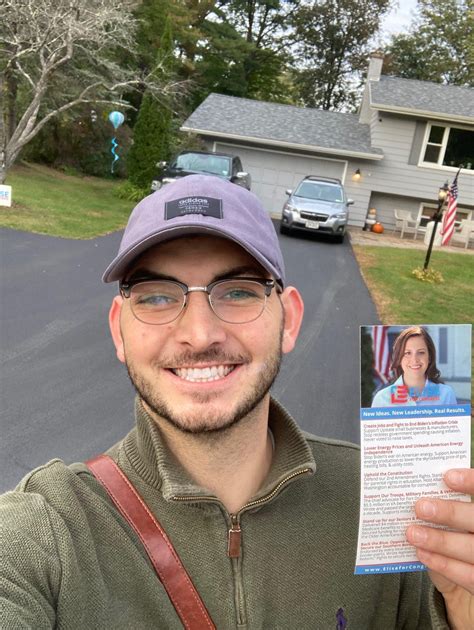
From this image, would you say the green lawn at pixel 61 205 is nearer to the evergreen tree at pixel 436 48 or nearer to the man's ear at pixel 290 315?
the man's ear at pixel 290 315

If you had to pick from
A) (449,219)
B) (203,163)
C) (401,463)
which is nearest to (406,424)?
(401,463)

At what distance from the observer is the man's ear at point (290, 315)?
1646 millimetres

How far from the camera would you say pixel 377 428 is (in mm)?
1240

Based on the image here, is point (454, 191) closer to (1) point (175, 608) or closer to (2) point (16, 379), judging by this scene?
(2) point (16, 379)

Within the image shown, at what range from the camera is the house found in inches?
704

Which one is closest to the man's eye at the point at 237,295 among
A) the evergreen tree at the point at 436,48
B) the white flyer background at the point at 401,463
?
the white flyer background at the point at 401,463

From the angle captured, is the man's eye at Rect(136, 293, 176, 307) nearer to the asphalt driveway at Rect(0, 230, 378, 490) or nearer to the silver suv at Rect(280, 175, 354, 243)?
the asphalt driveway at Rect(0, 230, 378, 490)

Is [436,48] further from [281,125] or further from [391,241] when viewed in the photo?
[391,241]

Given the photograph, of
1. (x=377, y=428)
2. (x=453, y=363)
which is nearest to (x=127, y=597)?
(x=377, y=428)

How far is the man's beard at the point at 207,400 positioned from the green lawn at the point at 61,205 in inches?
360

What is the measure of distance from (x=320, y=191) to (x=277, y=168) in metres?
4.26

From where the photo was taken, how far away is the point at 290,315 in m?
1.69

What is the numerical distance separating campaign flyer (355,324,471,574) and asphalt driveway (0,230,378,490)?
272 centimetres

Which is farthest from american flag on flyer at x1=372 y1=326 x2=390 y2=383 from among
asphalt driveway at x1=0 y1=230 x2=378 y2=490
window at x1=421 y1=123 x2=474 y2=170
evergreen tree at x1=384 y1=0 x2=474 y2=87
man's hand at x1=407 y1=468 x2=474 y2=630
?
evergreen tree at x1=384 y1=0 x2=474 y2=87
